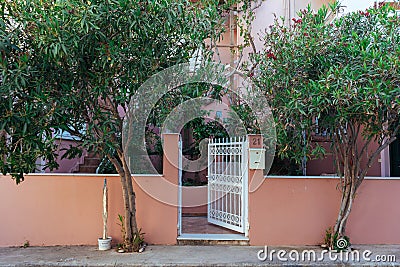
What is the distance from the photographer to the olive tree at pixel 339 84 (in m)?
6.29

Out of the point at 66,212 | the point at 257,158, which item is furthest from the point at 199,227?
the point at 66,212

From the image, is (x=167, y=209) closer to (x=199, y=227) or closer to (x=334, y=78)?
(x=199, y=227)

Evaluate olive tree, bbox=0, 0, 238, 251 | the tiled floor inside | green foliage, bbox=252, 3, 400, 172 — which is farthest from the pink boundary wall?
olive tree, bbox=0, 0, 238, 251

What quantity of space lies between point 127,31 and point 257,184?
4056 millimetres

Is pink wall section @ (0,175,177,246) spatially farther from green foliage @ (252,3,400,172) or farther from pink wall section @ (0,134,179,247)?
green foliage @ (252,3,400,172)

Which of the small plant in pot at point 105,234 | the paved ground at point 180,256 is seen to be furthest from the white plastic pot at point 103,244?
the paved ground at point 180,256

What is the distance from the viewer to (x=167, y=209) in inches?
316

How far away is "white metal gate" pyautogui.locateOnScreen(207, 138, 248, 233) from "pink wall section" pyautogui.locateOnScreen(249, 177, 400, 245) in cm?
37

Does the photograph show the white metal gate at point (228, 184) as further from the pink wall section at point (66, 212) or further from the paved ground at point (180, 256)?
the pink wall section at point (66, 212)

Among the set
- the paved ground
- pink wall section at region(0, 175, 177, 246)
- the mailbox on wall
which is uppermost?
the mailbox on wall

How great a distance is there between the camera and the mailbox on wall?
7980mm

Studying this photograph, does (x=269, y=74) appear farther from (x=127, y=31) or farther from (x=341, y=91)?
(x=127, y=31)

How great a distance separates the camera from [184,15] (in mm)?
6543

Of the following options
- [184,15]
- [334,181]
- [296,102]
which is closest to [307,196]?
[334,181]
